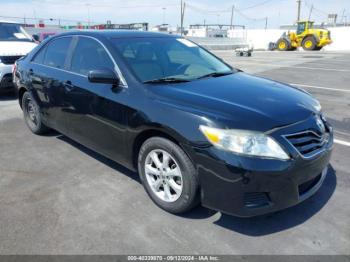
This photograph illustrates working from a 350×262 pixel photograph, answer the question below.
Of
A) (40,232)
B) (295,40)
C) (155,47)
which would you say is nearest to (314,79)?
(155,47)

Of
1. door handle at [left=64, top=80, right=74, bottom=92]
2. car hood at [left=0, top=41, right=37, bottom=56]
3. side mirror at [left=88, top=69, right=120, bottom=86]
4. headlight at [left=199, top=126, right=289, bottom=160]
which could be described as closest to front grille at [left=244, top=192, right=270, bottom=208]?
headlight at [left=199, top=126, right=289, bottom=160]

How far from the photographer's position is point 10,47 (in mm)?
8156

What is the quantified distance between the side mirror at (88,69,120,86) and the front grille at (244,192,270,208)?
5.55ft

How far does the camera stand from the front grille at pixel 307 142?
254 cm

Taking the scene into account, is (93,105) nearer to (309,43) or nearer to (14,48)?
(14,48)

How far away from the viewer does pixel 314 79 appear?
11.2m

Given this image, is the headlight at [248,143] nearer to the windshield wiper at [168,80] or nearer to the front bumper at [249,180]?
the front bumper at [249,180]

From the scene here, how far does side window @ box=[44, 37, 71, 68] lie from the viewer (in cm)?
417

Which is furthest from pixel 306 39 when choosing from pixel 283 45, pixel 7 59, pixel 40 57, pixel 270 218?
pixel 270 218

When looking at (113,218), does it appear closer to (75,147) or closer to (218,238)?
(218,238)

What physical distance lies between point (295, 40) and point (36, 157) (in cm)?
3147

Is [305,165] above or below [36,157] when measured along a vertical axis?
above

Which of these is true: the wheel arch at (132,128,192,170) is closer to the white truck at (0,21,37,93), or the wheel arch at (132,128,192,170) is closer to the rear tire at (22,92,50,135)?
the rear tire at (22,92,50,135)

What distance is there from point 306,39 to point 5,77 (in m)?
29.2
